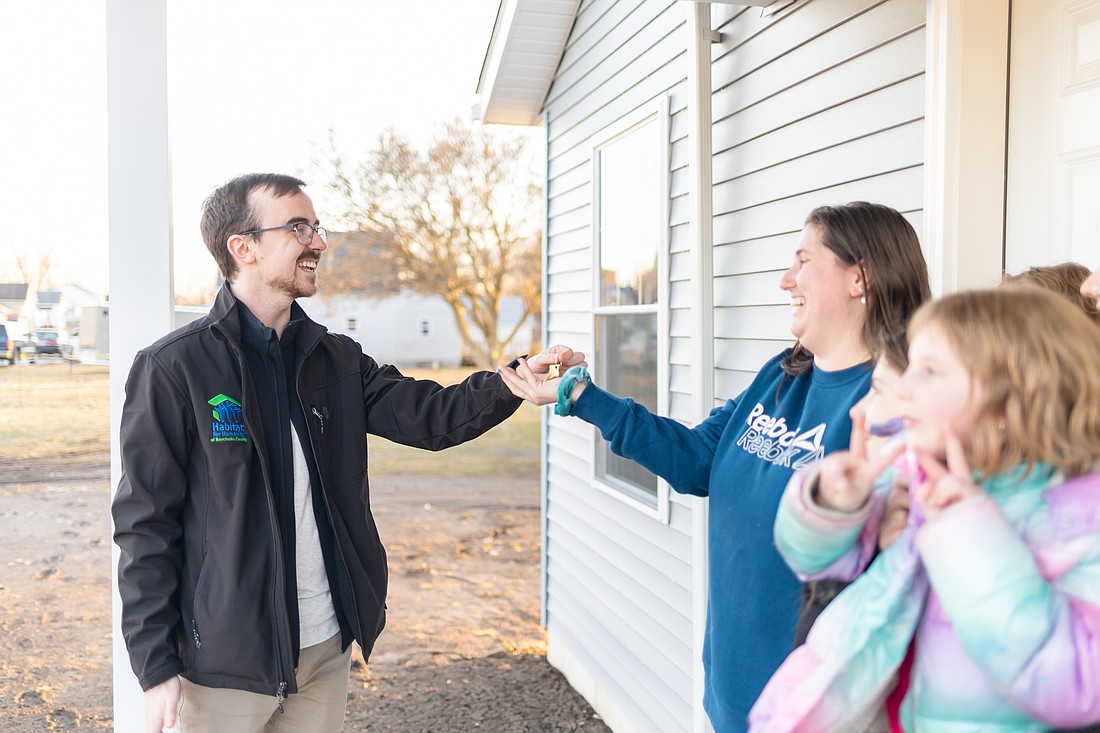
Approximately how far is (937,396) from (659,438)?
3.20ft

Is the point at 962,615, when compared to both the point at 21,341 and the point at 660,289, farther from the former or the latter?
the point at 21,341

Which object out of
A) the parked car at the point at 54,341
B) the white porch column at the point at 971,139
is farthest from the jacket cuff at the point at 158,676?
the parked car at the point at 54,341

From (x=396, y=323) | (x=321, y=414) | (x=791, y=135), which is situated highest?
(x=791, y=135)

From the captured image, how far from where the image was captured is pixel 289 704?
2.28m

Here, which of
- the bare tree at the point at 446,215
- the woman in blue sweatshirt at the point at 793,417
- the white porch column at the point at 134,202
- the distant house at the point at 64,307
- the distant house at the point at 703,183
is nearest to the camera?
the woman in blue sweatshirt at the point at 793,417

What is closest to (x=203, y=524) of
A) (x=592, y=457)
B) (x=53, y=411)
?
(x=592, y=457)

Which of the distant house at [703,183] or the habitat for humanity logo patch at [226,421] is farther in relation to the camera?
the habitat for humanity logo patch at [226,421]

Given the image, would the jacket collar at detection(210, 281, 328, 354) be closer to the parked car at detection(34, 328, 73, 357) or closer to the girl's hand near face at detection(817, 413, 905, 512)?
the girl's hand near face at detection(817, 413, 905, 512)

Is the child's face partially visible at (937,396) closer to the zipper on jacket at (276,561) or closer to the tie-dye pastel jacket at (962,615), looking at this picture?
the tie-dye pastel jacket at (962,615)

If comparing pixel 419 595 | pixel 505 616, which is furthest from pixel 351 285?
pixel 505 616

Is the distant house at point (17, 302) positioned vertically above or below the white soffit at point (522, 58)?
below

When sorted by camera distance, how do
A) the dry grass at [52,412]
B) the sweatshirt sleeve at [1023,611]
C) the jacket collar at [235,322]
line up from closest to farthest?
the sweatshirt sleeve at [1023,611] → the jacket collar at [235,322] → the dry grass at [52,412]

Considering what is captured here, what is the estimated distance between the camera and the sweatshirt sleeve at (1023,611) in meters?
0.97

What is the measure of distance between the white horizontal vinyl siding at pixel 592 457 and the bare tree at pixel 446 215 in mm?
9192
